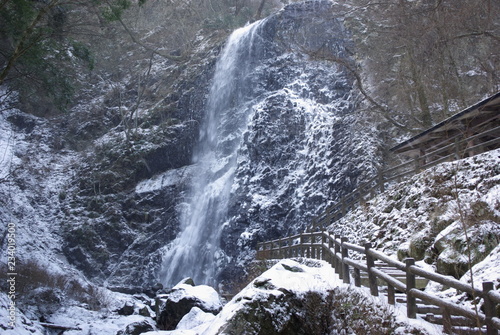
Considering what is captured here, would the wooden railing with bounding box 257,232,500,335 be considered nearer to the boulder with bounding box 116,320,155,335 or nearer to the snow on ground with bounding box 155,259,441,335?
the snow on ground with bounding box 155,259,441,335

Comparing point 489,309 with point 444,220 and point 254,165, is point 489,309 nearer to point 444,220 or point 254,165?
point 444,220

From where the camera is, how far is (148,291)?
21.5 metres

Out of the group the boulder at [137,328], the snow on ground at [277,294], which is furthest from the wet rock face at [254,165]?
the snow on ground at [277,294]

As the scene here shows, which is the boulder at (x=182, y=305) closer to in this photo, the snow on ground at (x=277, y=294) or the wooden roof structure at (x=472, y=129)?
the snow on ground at (x=277, y=294)

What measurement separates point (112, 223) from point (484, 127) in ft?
77.7

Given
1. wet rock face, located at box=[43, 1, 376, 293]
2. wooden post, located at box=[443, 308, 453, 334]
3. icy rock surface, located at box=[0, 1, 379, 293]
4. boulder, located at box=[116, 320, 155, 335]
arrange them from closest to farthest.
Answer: wooden post, located at box=[443, 308, 453, 334] → boulder, located at box=[116, 320, 155, 335] → wet rock face, located at box=[43, 1, 376, 293] → icy rock surface, located at box=[0, 1, 379, 293]

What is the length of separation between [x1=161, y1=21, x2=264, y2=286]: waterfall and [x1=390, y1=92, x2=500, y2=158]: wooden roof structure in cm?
1220

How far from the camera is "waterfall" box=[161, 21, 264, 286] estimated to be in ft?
77.7

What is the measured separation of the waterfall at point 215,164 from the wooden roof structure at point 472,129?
12202 millimetres

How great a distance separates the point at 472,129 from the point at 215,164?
61.1ft

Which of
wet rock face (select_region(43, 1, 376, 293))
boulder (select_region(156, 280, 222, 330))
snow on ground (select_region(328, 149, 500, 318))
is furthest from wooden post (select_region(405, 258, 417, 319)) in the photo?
wet rock face (select_region(43, 1, 376, 293))

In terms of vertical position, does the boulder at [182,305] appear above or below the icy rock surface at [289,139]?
below

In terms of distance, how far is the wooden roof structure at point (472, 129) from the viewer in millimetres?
10852

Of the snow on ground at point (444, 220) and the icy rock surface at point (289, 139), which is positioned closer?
the snow on ground at point (444, 220)
